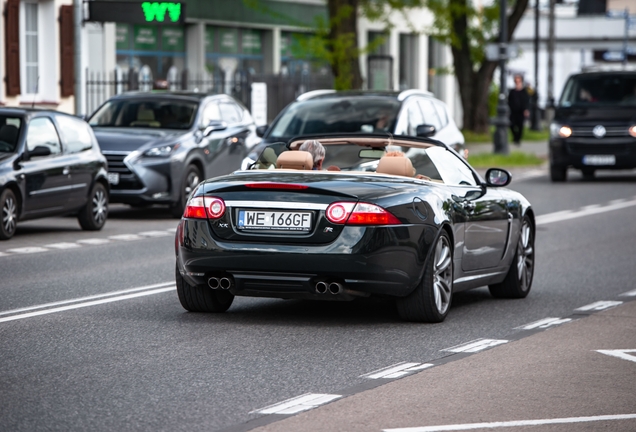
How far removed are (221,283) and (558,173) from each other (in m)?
19.5

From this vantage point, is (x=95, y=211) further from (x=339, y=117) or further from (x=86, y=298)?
(x=86, y=298)

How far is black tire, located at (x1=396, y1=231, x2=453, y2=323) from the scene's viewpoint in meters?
9.38

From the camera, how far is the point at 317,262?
896cm

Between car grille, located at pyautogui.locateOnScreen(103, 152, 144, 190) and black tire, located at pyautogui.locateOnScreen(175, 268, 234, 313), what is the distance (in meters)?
9.28

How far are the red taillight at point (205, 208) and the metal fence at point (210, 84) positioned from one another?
62.6ft

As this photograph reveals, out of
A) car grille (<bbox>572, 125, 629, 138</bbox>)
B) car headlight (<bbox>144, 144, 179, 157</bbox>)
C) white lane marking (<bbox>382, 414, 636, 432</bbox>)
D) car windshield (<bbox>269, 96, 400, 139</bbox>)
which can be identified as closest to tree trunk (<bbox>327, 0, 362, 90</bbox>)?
car grille (<bbox>572, 125, 629, 138</bbox>)

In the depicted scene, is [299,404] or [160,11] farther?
[160,11]

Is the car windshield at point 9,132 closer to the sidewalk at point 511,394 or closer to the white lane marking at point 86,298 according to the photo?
the white lane marking at point 86,298

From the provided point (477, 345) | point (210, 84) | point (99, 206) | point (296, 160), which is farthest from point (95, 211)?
point (210, 84)

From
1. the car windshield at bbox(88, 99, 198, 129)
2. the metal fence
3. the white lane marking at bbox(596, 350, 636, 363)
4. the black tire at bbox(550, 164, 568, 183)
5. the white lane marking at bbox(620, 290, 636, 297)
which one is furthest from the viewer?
the metal fence

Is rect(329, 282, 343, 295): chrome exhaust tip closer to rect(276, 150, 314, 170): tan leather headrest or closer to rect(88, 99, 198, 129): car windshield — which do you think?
rect(276, 150, 314, 170): tan leather headrest

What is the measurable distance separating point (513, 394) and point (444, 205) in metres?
2.81

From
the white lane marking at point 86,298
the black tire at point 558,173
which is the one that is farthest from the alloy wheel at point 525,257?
the black tire at point 558,173

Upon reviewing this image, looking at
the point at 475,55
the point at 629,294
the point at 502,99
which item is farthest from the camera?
the point at 475,55
